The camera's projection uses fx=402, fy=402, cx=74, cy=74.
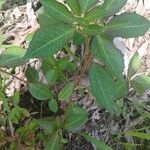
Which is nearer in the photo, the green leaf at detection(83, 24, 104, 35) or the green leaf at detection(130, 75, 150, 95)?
the green leaf at detection(83, 24, 104, 35)

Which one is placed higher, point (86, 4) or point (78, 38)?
point (86, 4)

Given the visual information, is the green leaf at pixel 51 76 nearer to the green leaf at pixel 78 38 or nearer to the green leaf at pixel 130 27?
the green leaf at pixel 78 38

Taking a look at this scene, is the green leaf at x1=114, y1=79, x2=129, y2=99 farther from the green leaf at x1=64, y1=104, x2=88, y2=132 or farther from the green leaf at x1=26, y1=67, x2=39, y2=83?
the green leaf at x1=26, y1=67, x2=39, y2=83

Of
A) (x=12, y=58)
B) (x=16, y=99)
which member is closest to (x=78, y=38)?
(x=12, y=58)

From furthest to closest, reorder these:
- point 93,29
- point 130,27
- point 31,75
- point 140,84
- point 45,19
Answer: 1. point 31,75
2. point 140,84
3. point 45,19
4. point 130,27
5. point 93,29

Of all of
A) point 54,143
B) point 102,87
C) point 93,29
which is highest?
point 93,29

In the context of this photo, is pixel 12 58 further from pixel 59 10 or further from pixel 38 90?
pixel 59 10

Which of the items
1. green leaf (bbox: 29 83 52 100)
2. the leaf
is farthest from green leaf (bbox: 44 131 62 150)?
the leaf
